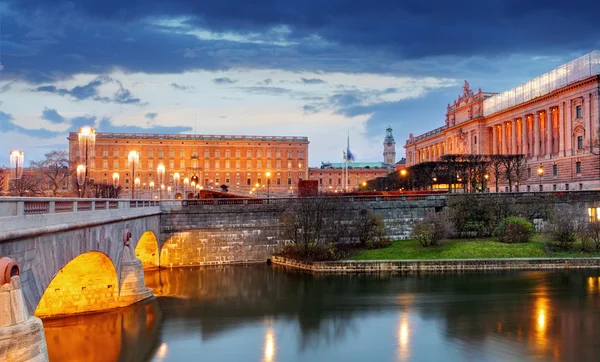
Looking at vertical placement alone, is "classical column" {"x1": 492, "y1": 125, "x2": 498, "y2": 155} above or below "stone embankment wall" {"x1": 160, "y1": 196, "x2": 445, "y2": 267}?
above

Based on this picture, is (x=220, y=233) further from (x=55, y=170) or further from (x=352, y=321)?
(x=55, y=170)

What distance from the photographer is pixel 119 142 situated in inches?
5556

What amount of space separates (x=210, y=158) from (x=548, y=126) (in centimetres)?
8676

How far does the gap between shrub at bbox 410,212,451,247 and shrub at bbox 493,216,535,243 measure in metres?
4.60

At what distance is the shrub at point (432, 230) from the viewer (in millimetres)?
46906

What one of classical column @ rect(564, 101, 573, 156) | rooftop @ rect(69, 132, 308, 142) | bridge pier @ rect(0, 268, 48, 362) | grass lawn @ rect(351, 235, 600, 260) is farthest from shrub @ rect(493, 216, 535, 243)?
rooftop @ rect(69, 132, 308, 142)

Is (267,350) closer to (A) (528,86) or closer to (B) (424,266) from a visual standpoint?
(B) (424,266)

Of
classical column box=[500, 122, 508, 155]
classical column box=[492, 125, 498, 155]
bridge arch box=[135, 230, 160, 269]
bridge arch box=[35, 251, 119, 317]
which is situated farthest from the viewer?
classical column box=[492, 125, 498, 155]

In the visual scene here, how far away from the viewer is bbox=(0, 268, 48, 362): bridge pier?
1260cm

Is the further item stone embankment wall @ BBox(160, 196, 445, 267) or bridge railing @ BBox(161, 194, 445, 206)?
bridge railing @ BBox(161, 194, 445, 206)

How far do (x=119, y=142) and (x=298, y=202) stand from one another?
336 ft

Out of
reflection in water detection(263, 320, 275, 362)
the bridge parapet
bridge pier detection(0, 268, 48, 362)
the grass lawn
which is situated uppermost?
the bridge parapet

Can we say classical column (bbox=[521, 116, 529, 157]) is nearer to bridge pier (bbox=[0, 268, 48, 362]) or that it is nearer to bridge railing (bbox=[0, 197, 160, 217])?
bridge railing (bbox=[0, 197, 160, 217])

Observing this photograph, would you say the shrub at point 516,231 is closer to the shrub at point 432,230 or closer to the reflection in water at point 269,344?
the shrub at point 432,230
